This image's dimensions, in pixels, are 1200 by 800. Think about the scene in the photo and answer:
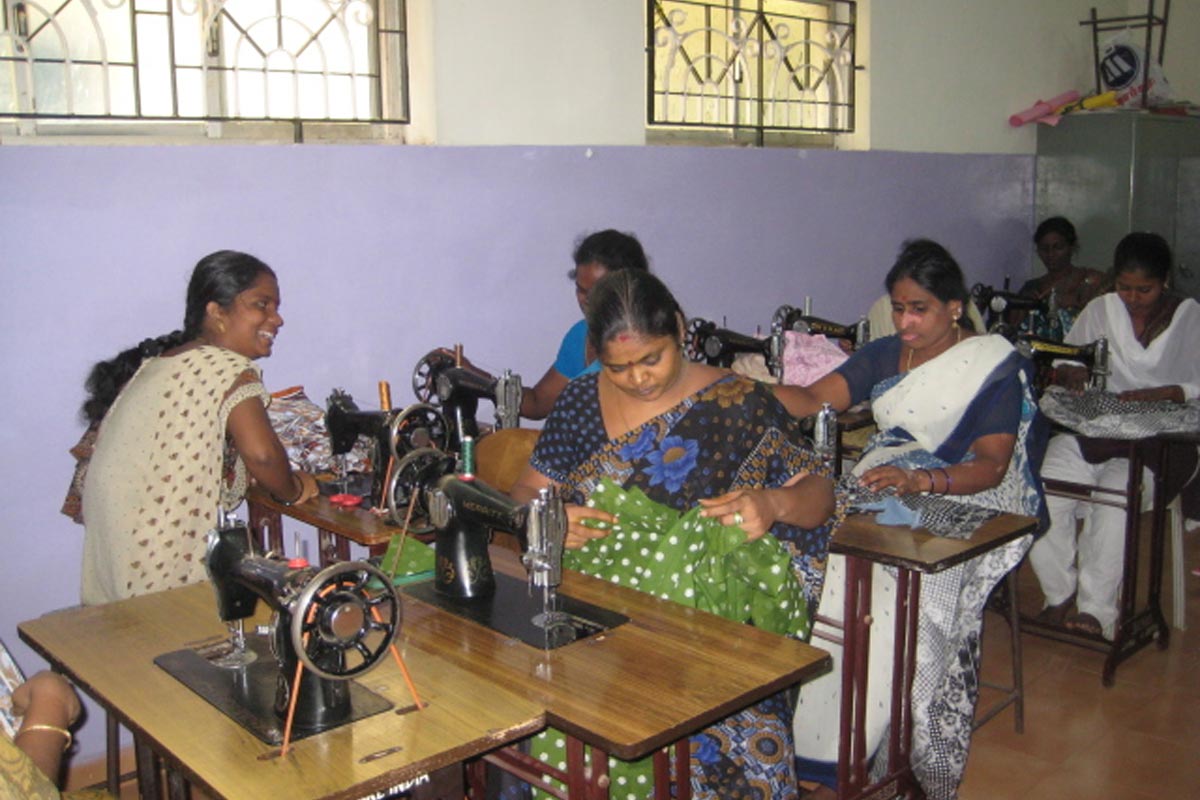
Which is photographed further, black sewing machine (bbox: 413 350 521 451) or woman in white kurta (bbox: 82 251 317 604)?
black sewing machine (bbox: 413 350 521 451)

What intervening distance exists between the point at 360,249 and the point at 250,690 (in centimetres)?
208

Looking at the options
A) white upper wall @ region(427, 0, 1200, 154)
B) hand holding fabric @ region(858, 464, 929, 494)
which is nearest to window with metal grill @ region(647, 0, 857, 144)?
white upper wall @ region(427, 0, 1200, 154)

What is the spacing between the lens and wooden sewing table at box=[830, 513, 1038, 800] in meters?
2.46

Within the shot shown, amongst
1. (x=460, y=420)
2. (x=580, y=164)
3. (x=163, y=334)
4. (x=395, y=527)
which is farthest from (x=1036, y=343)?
(x=163, y=334)

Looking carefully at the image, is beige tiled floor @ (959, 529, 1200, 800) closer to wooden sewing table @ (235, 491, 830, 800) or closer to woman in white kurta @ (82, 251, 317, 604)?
wooden sewing table @ (235, 491, 830, 800)

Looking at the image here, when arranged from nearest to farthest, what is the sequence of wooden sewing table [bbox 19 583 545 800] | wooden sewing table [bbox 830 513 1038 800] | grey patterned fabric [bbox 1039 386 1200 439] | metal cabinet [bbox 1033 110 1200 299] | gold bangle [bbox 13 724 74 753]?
wooden sewing table [bbox 19 583 545 800], gold bangle [bbox 13 724 74 753], wooden sewing table [bbox 830 513 1038 800], grey patterned fabric [bbox 1039 386 1200 439], metal cabinet [bbox 1033 110 1200 299]

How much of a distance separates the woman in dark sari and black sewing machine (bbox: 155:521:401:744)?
0.54 metres

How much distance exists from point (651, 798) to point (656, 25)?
10.6ft

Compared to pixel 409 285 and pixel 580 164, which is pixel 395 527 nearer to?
pixel 409 285

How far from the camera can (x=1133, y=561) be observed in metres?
3.74

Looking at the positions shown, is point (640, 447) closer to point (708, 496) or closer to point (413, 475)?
point (708, 496)

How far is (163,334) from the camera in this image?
319 cm

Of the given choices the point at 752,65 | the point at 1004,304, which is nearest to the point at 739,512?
the point at 752,65

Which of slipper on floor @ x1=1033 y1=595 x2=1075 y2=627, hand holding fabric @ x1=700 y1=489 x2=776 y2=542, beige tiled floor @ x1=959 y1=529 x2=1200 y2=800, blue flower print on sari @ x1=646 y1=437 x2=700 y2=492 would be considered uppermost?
blue flower print on sari @ x1=646 y1=437 x2=700 y2=492
